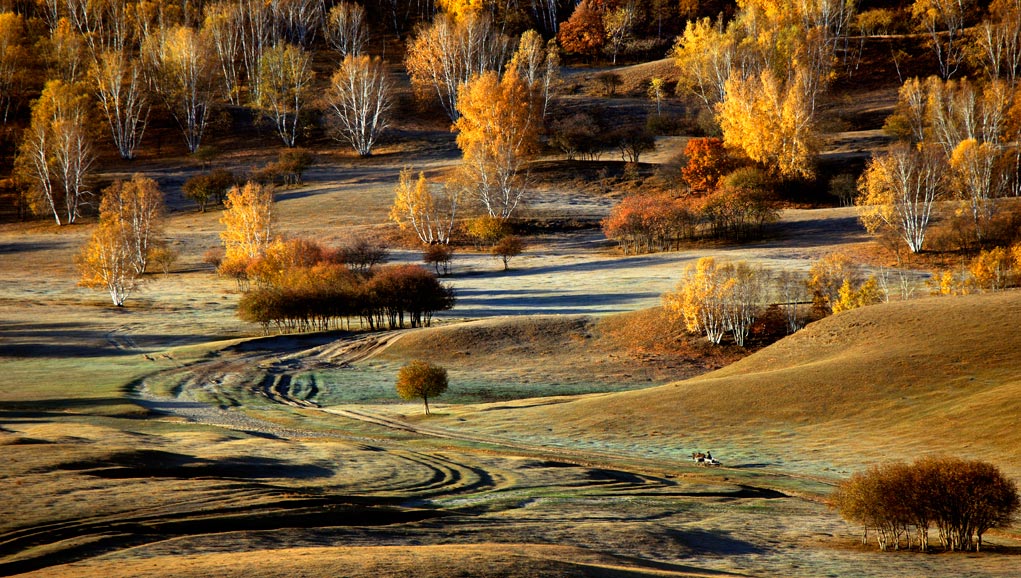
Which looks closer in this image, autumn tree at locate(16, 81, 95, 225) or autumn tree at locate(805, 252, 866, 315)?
autumn tree at locate(805, 252, 866, 315)

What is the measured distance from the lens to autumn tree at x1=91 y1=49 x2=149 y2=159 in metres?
123

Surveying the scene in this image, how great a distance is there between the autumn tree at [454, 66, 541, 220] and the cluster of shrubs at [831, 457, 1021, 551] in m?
81.9

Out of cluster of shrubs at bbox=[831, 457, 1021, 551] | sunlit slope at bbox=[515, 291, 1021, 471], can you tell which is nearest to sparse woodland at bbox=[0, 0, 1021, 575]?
cluster of shrubs at bbox=[831, 457, 1021, 551]

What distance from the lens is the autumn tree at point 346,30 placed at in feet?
498

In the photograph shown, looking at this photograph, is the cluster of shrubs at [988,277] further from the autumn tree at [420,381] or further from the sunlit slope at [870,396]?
the autumn tree at [420,381]

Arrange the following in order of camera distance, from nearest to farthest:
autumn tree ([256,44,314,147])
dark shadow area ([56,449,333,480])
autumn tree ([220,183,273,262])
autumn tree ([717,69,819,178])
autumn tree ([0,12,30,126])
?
dark shadow area ([56,449,333,480])
autumn tree ([220,183,273,262])
autumn tree ([717,69,819,178])
autumn tree ([0,12,30,126])
autumn tree ([256,44,314,147])

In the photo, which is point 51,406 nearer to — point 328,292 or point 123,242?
point 328,292

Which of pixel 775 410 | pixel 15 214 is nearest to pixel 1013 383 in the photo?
pixel 775 410

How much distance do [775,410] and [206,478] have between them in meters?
23.1

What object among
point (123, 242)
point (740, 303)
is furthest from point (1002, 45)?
point (123, 242)

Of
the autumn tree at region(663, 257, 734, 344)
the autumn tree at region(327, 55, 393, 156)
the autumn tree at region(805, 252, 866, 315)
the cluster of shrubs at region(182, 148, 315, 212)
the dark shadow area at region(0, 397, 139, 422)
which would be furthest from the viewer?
the autumn tree at region(327, 55, 393, 156)

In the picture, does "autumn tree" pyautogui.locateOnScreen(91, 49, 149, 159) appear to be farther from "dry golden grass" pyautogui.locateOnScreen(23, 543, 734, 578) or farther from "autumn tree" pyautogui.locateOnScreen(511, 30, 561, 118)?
"dry golden grass" pyautogui.locateOnScreen(23, 543, 734, 578)

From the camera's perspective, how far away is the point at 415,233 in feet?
322

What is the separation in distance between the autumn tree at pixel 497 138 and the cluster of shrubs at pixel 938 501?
81.9 m
